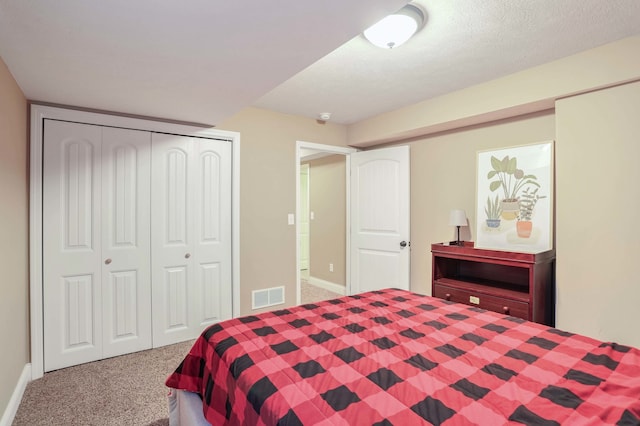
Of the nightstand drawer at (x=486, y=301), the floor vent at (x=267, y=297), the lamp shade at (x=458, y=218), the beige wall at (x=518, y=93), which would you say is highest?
the beige wall at (x=518, y=93)

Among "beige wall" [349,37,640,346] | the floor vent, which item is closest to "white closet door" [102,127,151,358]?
the floor vent

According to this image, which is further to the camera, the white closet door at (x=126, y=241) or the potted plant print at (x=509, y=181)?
the potted plant print at (x=509, y=181)

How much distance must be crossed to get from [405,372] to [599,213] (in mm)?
2050

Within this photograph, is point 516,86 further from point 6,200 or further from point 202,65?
point 6,200

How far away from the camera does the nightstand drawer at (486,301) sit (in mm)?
2553

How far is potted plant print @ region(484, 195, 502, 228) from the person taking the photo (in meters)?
3.01

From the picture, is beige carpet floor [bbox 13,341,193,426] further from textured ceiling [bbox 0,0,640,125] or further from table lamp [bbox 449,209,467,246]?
table lamp [bbox 449,209,467,246]

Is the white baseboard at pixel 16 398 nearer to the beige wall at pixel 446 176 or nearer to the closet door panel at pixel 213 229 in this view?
the closet door panel at pixel 213 229

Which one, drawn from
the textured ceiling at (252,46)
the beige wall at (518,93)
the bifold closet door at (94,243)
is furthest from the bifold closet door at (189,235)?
the beige wall at (518,93)

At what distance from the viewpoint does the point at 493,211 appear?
9.97 feet

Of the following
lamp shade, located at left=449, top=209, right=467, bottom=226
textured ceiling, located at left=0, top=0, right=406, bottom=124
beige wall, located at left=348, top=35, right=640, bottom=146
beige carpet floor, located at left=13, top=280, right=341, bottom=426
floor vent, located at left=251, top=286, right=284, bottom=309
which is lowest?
beige carpet floor, located at left=13, top=280, right=341, bottom=426

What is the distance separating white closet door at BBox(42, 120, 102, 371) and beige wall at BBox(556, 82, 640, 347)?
3.60 meters

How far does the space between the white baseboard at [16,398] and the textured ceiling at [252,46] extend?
1.90m

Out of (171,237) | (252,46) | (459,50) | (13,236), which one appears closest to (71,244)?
(13,236)
